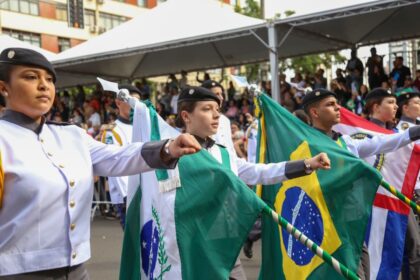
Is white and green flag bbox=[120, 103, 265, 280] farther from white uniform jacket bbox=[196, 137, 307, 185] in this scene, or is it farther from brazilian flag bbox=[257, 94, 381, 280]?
brazilian flag bbox=[257, 94, 381, 280]

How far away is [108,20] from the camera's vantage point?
143 feet

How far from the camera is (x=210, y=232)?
351 cm

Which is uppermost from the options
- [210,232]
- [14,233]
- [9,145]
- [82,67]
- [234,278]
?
[82,67]

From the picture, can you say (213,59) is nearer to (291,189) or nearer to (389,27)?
(389,27)

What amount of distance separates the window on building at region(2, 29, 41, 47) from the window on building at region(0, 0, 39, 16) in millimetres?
1351

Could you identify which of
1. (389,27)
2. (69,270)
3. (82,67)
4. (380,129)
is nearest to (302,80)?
(389,27)

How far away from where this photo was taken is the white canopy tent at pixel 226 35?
11.3 m

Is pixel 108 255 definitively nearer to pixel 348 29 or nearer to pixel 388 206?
pixel 388 206

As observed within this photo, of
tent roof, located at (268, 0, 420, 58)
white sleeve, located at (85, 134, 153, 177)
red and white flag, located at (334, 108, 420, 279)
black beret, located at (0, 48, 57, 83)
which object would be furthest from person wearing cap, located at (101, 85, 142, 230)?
tent roof, located at (268, 0, 420, 58)

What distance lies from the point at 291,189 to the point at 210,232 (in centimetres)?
133

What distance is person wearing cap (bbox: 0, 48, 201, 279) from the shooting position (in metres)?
2.36

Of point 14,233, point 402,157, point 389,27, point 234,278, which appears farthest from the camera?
point 389,27

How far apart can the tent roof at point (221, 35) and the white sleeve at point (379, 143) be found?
5339 millimetres

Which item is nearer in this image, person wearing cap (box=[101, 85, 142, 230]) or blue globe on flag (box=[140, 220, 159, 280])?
blue globe on flag (box=[140, 220, 159, 280])
